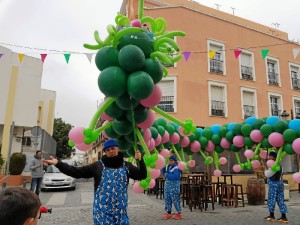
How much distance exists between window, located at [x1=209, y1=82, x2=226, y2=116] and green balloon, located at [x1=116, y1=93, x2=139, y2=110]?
12.5 meters

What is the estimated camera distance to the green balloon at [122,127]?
446 cm

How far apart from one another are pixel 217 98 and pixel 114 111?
13.0 metres

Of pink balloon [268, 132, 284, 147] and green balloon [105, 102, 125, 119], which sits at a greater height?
green balloon [105, 102, 125, 119]

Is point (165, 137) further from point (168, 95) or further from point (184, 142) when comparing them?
point (168, 95)

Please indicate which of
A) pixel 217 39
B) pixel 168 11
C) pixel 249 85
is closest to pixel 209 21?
pixel 217 39

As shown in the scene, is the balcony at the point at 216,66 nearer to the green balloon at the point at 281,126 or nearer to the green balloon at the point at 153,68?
the green balloon at the point at 281,126

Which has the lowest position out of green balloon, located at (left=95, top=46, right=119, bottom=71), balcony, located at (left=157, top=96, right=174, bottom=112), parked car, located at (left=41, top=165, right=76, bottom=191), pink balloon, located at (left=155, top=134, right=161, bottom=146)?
parked car, located at (left=41, top=165, right=76, bottom=191)

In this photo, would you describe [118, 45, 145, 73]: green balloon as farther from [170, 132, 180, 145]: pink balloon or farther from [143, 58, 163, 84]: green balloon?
[170, 132, 180, 145]: pink balloon

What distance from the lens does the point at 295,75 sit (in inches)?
795

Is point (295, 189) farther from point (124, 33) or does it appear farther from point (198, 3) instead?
point (124, 33)

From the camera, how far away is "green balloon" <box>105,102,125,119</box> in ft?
14.4

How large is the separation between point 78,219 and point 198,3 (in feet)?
50.8

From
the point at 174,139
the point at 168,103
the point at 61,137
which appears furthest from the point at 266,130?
the point at 61,137

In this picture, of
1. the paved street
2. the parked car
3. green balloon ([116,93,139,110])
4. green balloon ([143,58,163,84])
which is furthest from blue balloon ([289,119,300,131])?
the parked car
